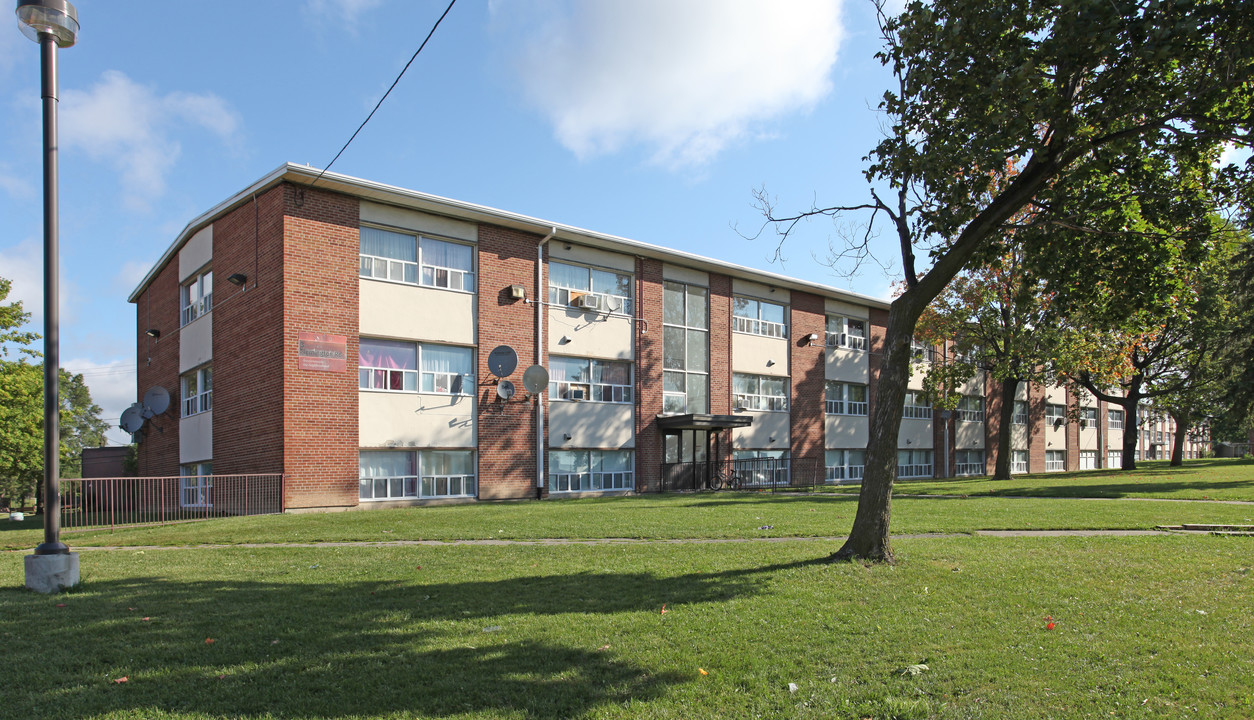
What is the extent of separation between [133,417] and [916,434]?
3418cm

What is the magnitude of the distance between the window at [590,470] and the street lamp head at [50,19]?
59.3 ft

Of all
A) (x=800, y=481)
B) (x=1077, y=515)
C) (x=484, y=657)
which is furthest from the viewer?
(x=800, y=481)

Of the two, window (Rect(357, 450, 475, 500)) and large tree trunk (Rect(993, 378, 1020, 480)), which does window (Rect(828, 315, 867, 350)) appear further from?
window (Rect(357, 450, 475, 500))

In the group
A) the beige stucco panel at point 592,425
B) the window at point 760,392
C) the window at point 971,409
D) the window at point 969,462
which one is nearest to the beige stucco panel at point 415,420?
the beige stucco panel at point 592,425

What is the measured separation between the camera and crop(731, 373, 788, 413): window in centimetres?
3086

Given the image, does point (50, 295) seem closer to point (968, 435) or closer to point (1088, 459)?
point (968, 435)

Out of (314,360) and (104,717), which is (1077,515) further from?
(314,360)

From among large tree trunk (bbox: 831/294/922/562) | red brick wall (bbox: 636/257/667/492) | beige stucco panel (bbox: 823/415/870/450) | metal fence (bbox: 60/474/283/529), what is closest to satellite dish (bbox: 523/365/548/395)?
red brick wall (bbox: 636/257/667/492)

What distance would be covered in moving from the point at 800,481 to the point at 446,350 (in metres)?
16.5

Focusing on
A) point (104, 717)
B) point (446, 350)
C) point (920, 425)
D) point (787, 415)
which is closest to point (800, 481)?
point (787, 415)

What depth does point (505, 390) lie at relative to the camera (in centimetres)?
2314

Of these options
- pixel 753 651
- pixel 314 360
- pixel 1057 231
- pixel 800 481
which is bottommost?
pixel 800 481

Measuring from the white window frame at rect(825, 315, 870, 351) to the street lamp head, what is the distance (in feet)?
99.8

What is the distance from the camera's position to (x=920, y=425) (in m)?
40.2
